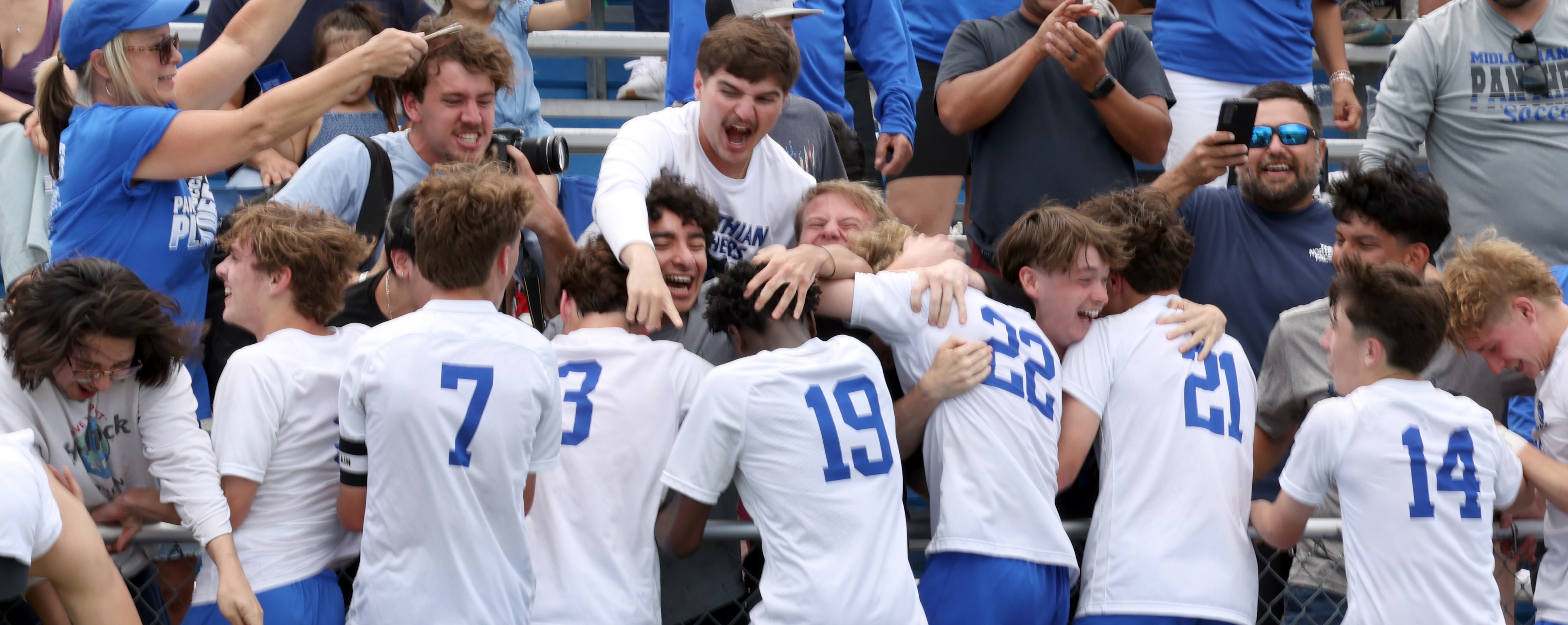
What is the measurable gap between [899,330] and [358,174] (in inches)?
60.6

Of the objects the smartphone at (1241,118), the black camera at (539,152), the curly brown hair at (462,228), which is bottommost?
the black camera at (539,152)

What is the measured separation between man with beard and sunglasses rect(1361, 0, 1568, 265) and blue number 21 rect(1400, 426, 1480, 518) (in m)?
1.66

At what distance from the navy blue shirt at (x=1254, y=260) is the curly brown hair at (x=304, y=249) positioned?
228 cm

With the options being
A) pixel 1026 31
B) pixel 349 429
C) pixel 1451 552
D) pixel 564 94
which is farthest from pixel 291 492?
pixel 564 94

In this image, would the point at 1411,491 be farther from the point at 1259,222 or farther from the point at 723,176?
the point at 723,176

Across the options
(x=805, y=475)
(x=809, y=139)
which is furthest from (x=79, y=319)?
(x=809, y=139)

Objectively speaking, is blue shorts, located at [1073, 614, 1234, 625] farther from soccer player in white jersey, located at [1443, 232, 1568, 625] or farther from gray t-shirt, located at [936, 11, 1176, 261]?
gray t-shirt, located at [936, 11, 1176, 261]

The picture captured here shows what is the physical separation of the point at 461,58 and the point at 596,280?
93cm

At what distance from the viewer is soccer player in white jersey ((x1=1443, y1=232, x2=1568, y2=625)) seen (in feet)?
9.93

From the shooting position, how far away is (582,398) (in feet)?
9.41

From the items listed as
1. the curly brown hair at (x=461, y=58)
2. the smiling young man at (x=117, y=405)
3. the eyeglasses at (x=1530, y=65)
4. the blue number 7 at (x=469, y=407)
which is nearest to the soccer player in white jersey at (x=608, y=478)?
the blue number 7 at (x=469, y=407)

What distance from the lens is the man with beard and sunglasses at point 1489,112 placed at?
4.27m

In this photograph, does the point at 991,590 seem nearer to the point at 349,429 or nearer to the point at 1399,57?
the point at 349,429

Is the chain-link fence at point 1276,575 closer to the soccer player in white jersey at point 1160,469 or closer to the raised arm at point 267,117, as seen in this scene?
the soccer player in white jersey at point 1160,469
